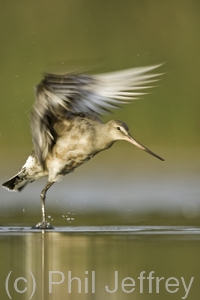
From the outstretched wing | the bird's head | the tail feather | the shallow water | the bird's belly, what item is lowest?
the shallow water

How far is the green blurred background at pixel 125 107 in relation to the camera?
11562 mm

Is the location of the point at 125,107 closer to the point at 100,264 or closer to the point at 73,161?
the point at 73,161

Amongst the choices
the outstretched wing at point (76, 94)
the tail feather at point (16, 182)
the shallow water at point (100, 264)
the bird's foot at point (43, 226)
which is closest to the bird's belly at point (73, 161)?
the outstretched wing at point (76, 94)

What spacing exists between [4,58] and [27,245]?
8.05m

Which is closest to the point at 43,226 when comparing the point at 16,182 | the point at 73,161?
the point at 73,161

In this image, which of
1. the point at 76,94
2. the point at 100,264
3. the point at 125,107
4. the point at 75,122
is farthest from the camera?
the point at 125,107

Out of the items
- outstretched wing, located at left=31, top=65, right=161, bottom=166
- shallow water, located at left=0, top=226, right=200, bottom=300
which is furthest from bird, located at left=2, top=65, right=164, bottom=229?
shallow water, located at left=0, top=226, right=200, bottom=300

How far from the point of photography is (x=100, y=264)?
23.5ft

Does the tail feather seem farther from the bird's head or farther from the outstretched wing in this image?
the bird's head

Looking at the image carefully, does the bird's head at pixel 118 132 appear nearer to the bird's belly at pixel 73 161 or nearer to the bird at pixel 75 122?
the bird at pixel 75 122

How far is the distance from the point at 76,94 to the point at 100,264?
2.29m

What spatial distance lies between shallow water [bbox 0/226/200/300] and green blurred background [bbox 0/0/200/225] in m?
1.95

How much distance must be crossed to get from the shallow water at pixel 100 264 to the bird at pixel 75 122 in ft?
3.10

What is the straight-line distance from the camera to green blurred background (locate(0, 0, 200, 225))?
37.9 feet
